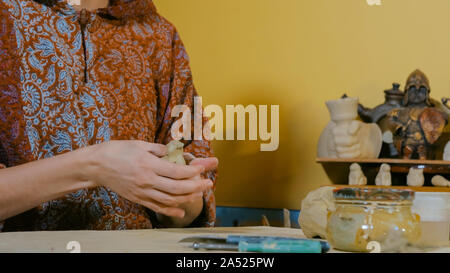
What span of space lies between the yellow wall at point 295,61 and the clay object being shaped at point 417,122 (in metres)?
0.13

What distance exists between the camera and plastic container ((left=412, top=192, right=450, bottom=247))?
64cm

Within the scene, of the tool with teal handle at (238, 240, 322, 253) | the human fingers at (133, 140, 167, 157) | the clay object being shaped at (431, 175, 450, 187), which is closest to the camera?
the tool with teal handle at (238, 240, 322, 253)

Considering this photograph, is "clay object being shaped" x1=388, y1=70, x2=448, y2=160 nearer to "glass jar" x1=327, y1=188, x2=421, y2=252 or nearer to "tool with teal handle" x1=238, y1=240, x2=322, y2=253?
"glass jar" x1=327, y1=188, x2=421, y2=252

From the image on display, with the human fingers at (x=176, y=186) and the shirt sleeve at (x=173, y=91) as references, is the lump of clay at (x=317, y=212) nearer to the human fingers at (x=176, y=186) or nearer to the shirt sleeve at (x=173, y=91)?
the human fingers at (x=176, y=186)

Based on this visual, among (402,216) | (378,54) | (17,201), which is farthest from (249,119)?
(402,216)

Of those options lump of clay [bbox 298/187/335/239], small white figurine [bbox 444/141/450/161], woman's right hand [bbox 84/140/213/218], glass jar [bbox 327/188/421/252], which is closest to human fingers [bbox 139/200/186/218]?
woman's right hand [bbox 84/140/213/218]

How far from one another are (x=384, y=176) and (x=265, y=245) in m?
1.34

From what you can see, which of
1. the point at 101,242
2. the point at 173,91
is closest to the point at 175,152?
the point at 101,242

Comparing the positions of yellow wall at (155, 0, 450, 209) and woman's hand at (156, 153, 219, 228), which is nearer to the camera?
woman's hand at (156, 153, 219, 228)

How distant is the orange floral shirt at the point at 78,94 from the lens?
100cm

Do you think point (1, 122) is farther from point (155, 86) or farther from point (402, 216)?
point (402, 216)

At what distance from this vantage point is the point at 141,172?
0.77 m

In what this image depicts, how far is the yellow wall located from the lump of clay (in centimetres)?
130
